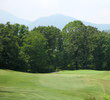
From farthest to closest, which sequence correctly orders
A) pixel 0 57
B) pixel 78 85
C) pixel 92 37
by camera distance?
1. pixel 92 37
2. pixel 0 57
3. pixel 78 85

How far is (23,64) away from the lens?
45.6m

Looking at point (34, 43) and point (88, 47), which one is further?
point (88, 47)

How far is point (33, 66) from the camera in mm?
51281

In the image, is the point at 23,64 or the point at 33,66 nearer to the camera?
the point at 23,64

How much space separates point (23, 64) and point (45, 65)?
30.2 feet

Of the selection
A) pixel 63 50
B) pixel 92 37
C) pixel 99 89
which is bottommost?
pixel 99 89

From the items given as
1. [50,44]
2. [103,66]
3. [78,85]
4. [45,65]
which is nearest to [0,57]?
[45,65]

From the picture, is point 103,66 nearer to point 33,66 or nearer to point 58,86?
point 33,66

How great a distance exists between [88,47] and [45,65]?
1754 centimetres

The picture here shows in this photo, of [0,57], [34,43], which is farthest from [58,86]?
[34,43]

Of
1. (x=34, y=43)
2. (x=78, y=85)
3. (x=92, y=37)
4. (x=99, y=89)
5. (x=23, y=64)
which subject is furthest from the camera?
(x=92, y=37)

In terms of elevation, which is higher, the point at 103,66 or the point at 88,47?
the point at 88,47

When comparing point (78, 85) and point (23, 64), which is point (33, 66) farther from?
point (78, 85)

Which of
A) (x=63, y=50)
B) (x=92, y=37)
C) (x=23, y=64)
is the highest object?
(x=92, y=37)
